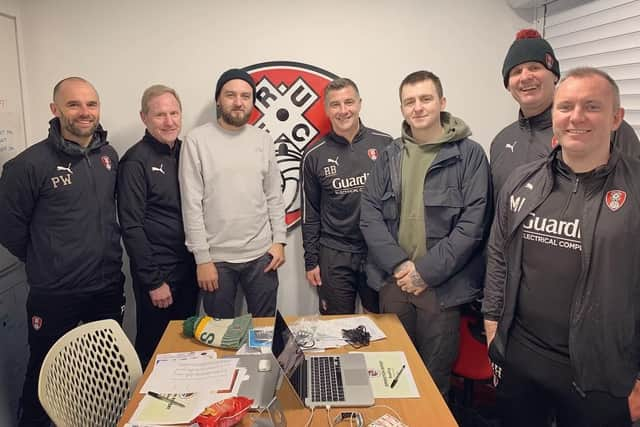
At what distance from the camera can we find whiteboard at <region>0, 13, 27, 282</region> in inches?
95.8

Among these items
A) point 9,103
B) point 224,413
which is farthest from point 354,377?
point 9,103

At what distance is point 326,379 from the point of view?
1.52 meters

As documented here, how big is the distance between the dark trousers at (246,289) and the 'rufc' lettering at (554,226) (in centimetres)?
143

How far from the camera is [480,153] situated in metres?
2.08

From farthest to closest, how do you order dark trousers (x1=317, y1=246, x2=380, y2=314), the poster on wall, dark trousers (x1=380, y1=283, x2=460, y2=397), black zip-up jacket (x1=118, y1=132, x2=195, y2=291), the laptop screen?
1. dark trousers (x1=317, y1=246, x2=380, y2=314)
2. the poster on wall
3. black zip-up jacket (x1=118, y1=132, x2=195, y2=291)
4. dark trousers (x1=380, y1=283, x2=460, y2=397)
5. the laptop screen

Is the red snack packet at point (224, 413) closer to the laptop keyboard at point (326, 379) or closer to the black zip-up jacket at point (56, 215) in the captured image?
the laptop keyboard at point (326, 379)

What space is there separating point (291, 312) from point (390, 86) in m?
1.51

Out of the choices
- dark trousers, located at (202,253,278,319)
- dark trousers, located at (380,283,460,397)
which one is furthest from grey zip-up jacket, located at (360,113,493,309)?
dark trousers, located at (202,253,278,319)

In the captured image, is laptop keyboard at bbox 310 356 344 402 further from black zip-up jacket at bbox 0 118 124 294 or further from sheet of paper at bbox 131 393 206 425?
black zip-up jacket at bbox 0 118 124 294

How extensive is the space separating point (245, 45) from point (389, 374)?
2.01 meters

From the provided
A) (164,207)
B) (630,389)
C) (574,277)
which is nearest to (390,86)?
(164,207)

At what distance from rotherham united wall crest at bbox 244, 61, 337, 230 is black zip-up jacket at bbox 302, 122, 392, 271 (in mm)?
212

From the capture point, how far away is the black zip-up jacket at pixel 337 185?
2.52 meters

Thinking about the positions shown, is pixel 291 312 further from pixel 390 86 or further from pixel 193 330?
pixel 390 86
